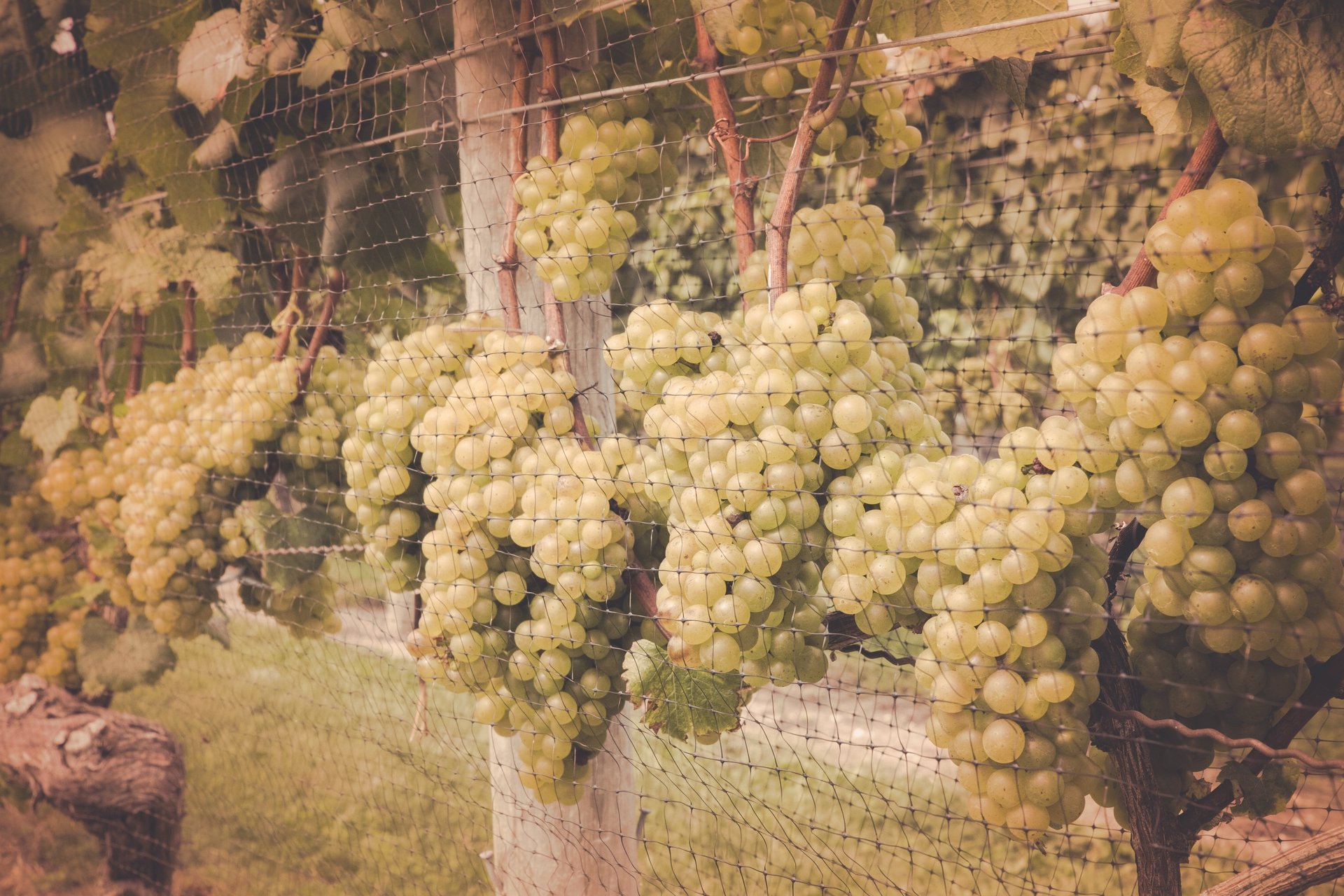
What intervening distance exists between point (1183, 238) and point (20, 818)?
2.20 meters

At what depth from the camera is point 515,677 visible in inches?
31.8

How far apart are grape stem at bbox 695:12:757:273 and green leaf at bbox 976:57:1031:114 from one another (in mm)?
215

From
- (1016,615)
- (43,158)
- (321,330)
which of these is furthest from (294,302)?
(1016,615)

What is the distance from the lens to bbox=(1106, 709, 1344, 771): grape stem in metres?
0.56

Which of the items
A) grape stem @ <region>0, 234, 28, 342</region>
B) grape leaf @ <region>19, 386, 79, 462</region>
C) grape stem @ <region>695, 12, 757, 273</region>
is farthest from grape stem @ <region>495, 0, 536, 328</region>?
grape stem @ <region>0, 234, 28, 342</region>

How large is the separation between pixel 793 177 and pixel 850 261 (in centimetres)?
8

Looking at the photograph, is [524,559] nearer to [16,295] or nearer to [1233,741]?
[1233,741]

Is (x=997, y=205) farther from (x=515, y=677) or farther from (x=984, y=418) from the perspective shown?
(x=515, y=677)

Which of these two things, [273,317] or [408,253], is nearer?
[408,253]

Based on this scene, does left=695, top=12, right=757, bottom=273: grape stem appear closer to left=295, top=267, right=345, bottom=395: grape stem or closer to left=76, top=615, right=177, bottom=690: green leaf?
left=295, top=267, right=345, bottom=395: grape stem

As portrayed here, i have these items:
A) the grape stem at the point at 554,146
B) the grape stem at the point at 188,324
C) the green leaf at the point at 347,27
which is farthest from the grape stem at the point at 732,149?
the grape stem at the point at 188,324

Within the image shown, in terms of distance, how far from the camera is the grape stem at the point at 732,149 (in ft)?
2.54

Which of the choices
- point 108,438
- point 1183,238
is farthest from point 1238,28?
point 108,438

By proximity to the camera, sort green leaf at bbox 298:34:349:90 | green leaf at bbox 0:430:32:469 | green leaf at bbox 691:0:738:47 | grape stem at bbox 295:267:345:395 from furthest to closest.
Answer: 1. green leaf at bbox 0:430:32:469
2. grape stem at bbox 295:267:345:395
3. green leaf at bbox 298:34:349:90
4. green leaf at bbox 691:0:738:47
